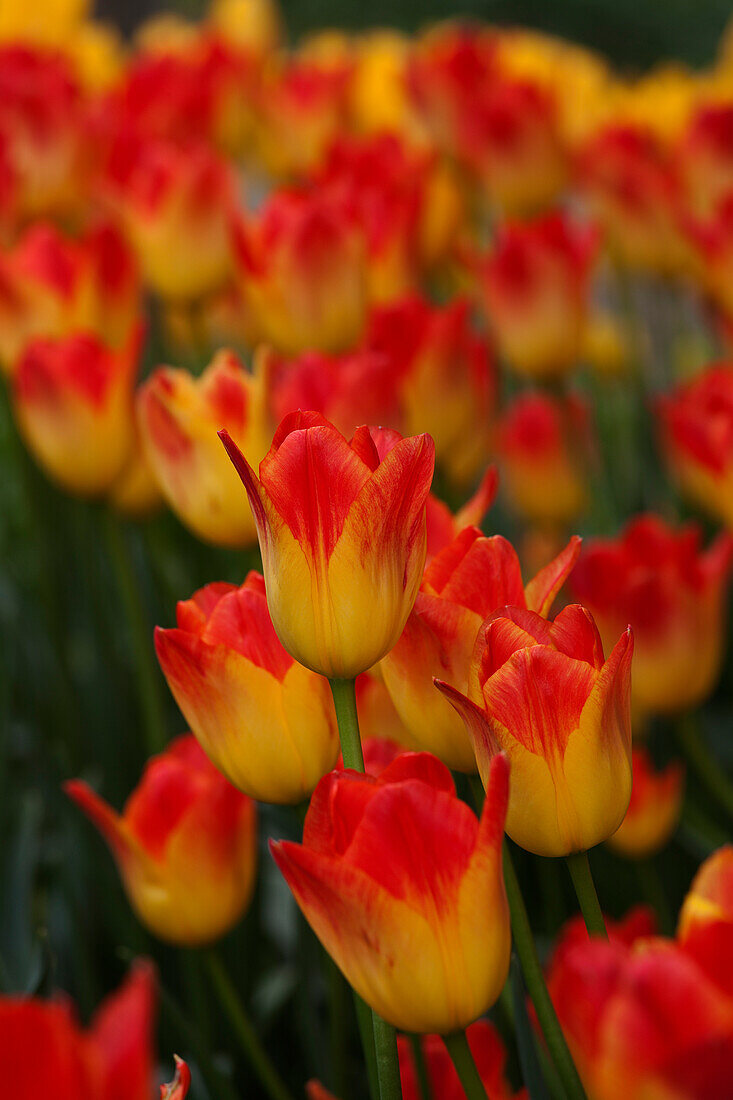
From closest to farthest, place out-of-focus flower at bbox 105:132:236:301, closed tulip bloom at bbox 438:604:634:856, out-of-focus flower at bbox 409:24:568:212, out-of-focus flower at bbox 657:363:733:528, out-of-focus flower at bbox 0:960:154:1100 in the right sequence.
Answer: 1. out-of-focus flower at bbox 0:960:154:1100
2. closed tulip bloom at bbox 438:604:634:856
3. out-of-focus flower at bbox 657:363:733:528
4. out-of-focus flower at bbox 105:132:236:301
5. out-of-focus flower at bbox 409:24:568:212

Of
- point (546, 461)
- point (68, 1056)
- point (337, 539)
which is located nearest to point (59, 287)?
point (546, 461)

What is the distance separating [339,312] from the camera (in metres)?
0.68

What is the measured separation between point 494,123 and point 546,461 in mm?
256

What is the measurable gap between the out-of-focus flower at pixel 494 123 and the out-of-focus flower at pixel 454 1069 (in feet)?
2.35

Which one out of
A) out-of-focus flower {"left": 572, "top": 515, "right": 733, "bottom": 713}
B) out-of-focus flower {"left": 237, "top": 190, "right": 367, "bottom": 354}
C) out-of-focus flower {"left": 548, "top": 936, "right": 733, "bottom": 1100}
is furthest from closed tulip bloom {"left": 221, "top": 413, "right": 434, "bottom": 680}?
out-of-focus flower {"left": 237, "top": 190, "right": 367, "bottom": 354}

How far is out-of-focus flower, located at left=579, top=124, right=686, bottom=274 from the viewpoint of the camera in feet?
3.09

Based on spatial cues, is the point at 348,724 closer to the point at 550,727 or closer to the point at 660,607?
the point at 550,727

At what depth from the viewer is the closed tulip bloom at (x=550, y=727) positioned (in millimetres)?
282

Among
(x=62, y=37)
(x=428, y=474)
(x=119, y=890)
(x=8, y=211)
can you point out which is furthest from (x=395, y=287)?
(x=62, y=37)

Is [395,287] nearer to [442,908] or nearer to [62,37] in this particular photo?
[442,908]

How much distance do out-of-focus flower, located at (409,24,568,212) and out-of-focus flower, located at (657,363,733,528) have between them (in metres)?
0.36

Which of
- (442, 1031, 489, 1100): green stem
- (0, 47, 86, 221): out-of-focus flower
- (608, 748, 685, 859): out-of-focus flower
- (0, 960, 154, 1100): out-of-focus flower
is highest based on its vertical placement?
(0, 47, 86, 221): out-of-focus flower

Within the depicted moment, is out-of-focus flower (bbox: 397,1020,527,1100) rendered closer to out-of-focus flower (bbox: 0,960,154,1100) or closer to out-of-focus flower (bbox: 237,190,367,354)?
out-of-focus flower (bbox: 0,960,154,1100)

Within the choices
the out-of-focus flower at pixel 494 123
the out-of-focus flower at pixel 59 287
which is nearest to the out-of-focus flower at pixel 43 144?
the out-of-focus flower at pixel 59 287
